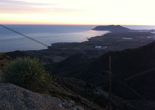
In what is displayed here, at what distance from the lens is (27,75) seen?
785 centimetres

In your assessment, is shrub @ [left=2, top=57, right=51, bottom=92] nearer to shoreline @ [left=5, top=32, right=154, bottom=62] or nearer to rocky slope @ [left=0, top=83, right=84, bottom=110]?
rocky slope @ [left=0, top=83, right=84, bottom=110]

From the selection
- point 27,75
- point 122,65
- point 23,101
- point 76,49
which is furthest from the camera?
point 76,49

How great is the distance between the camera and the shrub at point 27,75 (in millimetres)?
7758

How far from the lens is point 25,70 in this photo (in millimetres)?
7816

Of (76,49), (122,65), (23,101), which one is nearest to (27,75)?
(23,101)

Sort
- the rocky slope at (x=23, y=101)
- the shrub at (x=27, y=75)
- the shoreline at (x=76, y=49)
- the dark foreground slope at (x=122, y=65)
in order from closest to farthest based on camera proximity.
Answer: the rocky slope at (x=23, y=101), the shrub at (x=27, y=75), the dark foreground slope at (x=122, y=65), the shoreline at (x=76, y=49)

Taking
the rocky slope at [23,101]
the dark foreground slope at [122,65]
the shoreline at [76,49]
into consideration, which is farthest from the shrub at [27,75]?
the shoreline at [76,49]

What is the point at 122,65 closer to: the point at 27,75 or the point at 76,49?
the point at 27,75

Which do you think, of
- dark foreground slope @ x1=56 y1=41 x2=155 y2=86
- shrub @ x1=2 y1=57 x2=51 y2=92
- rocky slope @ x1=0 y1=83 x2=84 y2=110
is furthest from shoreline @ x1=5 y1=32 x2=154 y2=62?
rocky slope @ x1=0 y1=83 x2=84 y2=110

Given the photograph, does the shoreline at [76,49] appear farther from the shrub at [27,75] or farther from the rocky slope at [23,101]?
the rocky slope at [23,101]

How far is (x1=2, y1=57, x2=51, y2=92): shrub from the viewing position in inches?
305

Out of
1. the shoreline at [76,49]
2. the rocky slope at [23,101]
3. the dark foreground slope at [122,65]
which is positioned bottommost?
the shoreline at [76,49]

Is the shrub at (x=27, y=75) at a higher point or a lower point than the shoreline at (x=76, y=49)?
higher

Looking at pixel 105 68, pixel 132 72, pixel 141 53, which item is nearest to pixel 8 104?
pixel 132 72
